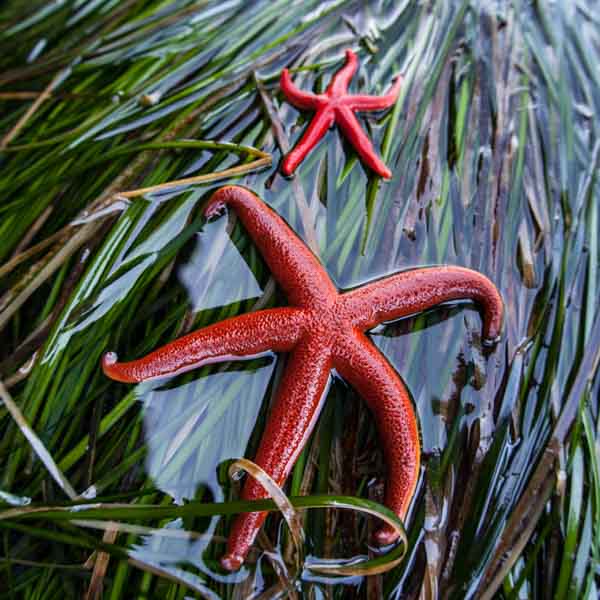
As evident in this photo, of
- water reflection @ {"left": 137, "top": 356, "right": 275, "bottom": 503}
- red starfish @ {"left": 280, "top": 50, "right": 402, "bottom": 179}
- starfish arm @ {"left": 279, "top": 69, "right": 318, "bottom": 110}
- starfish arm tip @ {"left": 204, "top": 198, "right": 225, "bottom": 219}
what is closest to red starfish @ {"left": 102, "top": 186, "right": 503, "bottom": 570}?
water reflection @ {"left": 137, "top": 356, "right": 275, "bottom": 503}

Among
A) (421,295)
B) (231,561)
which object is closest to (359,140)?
(421,295)

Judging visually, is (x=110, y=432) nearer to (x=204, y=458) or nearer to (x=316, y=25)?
(x=204, y=458)

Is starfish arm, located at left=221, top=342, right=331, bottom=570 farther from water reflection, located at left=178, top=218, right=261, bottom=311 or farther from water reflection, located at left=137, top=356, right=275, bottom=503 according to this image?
water reflection, located at left=178, top=218, right=261, bottom=311

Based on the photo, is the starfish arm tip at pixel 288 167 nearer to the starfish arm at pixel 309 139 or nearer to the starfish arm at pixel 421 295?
the starfish arm at pixel 309 139

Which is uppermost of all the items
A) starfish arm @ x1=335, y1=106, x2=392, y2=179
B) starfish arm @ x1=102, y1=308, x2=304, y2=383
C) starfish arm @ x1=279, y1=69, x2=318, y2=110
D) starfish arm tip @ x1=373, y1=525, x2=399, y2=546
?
starfish arm @ x1=279, y1=69, x2=318, y2=110

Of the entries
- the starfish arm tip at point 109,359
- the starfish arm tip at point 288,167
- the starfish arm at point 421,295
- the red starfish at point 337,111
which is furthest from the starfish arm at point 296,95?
the starfish arm tip at point 109,359
